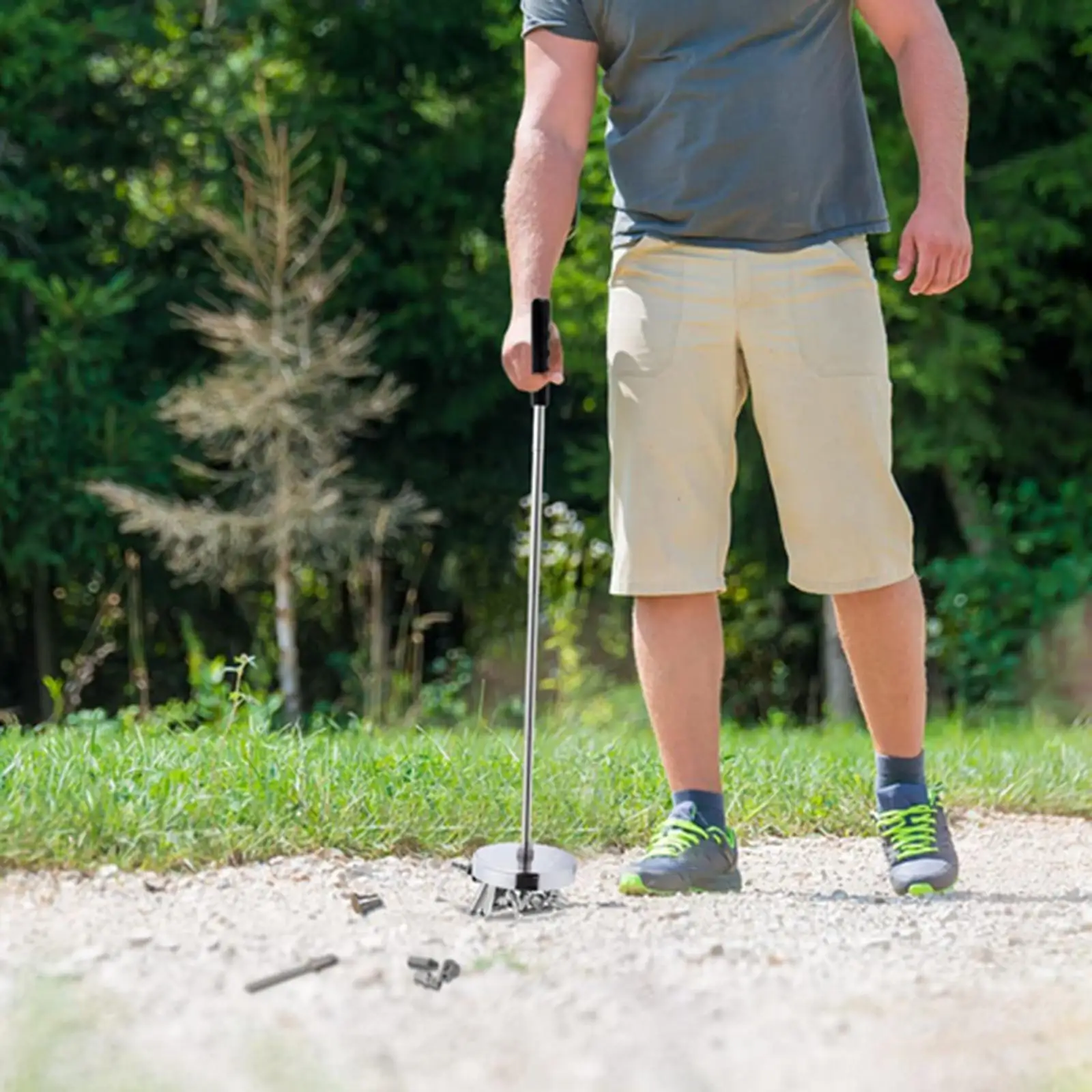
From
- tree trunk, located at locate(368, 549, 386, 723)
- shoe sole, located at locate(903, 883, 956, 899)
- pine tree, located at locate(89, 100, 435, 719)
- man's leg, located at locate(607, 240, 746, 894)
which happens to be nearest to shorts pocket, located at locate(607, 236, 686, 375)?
man's leg, located at locate(607, 240, 746, 894)

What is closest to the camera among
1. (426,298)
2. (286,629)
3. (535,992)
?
(535,992)

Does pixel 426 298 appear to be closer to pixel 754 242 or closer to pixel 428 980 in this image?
pixel 754 242

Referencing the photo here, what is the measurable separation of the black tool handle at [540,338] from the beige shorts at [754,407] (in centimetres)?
19

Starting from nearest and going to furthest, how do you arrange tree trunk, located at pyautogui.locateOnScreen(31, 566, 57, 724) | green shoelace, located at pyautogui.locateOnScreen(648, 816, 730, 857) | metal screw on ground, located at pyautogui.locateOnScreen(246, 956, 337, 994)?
metal screw on ground, located at pyautogui.locateOnScreen(246, 956, 337, 994) → green shoelace, located at pyautogui.locateOnScreen(648, 816, 730, 857) → tree trunk, located at pyautogui.locateOnScreen(31, 566, 57, 724)

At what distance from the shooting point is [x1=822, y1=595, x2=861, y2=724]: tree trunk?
28.2ft

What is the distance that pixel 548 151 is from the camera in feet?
10.3

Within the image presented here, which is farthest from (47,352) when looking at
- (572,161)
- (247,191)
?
(572,161)

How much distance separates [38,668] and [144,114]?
3.48 meters

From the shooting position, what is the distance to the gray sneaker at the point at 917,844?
3.08 m

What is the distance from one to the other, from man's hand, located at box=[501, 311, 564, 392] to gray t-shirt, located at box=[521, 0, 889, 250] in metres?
0.27

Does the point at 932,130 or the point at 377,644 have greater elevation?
the point at 932,130

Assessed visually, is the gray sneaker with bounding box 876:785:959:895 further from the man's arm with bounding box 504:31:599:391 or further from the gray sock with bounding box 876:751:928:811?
the man's arm with bounding box 504:31:599:391

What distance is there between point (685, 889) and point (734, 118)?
1306mm

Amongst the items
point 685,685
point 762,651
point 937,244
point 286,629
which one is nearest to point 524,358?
point 685,685
